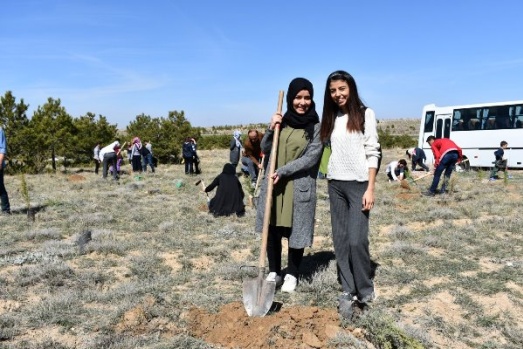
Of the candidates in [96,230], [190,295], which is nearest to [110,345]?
[190,295]

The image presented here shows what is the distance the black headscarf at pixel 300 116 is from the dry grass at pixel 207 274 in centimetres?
144

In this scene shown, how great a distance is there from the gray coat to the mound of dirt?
66 cm

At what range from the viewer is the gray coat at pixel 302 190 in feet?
11.5

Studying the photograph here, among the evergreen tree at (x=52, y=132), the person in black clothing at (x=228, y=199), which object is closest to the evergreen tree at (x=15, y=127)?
the evergreen tree at (x=52, y=132)

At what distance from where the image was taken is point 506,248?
5465 millimetres

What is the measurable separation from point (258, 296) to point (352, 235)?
83cm

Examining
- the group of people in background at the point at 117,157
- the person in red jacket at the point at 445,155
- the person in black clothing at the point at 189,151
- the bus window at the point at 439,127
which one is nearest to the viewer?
the person in red jacket at the point at 445,155

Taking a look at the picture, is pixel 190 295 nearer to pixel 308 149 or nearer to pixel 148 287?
pixel 148 287

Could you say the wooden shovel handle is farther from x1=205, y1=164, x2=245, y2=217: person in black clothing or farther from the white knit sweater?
x1=205, y1=164, x2=245, y2=217: person in black clothing

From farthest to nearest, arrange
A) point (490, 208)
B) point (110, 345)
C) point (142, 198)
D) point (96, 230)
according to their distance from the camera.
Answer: point (142, 198), point (490, 208), point (96, 230), point (110, 345)

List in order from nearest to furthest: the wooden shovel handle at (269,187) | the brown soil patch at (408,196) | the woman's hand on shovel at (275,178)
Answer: the wooden shovel handle at (269,187)
the woman's hand on shovel at (275,178)
the brown soil patch at (408,196)

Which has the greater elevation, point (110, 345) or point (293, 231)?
point (293, 231)

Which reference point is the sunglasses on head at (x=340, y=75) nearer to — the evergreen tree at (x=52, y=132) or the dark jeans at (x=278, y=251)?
the dark jeans at (x=278, y=251)

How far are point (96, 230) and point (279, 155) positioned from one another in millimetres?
4184
